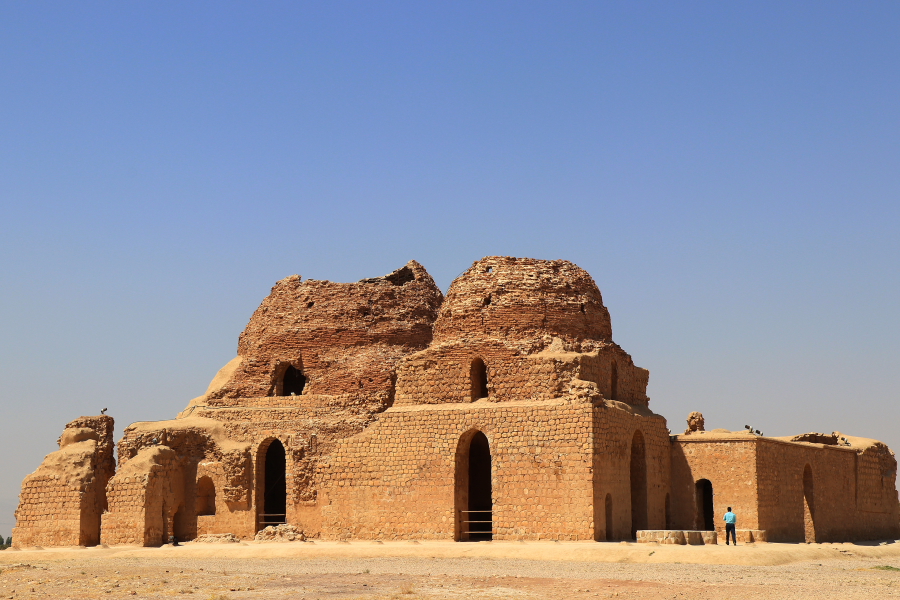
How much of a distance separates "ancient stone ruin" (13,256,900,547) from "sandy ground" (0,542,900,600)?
1.36m

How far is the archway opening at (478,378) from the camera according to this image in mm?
27656

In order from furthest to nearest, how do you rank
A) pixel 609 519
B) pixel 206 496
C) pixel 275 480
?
pixel 275 480 → pixel 206 496 → pixel 609 519

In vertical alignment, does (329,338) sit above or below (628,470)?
above

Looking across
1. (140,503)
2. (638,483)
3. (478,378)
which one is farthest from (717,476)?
(140,503)

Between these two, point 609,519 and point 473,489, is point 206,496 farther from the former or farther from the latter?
point 609,519

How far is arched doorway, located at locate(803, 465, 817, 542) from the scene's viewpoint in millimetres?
29406

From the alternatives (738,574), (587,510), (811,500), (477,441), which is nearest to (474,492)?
(477,441)

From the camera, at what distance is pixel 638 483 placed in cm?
2784

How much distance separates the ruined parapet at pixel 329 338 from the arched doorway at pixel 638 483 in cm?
660

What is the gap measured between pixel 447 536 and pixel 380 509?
1897 millimetres

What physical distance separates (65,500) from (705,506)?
1582 cm

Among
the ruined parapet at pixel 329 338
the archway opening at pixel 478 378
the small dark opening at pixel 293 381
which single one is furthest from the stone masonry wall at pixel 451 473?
the small dark opening at pixel 293 381

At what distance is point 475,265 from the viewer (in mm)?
29000

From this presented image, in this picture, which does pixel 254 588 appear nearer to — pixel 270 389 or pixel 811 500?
pixel 270 389
